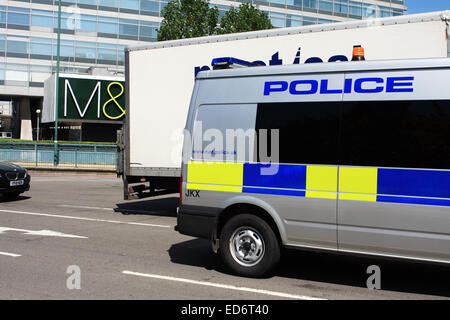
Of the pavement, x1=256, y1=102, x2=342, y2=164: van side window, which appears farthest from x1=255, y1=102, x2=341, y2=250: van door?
the pavement

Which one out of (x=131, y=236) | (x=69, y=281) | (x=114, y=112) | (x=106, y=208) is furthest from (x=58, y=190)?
(x=114, y=112)

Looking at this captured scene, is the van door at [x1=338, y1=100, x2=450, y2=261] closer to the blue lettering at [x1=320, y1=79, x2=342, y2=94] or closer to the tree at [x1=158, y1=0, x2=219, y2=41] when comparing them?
the blue lettering at [x1=320, y1=79, x2=342, y2=94]

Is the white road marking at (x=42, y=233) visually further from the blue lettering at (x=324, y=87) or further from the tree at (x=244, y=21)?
the tree at (x=244, y=21)

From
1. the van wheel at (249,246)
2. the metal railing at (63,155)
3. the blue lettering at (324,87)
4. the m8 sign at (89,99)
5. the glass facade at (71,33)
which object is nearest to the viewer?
the blue lettering at (324,87)

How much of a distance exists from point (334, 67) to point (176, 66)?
5100 mm

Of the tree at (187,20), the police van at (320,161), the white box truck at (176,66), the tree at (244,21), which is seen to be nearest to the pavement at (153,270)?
the police van at (320,161)

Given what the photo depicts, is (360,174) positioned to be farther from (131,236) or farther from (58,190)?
(58,190)

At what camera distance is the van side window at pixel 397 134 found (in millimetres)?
4875

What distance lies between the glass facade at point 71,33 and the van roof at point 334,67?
4070 centimetres

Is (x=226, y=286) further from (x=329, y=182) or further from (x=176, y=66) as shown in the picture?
(x=176, y=66)

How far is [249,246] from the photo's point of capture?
5.84 metres

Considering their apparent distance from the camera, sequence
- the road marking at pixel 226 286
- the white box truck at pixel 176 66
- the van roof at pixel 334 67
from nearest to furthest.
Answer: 1. the van roof at pixel 334 67
2. the road marking at pixel 226 286
3. the white box truck at pixel 176 66

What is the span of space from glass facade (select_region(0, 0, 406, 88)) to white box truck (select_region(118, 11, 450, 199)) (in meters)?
36.3

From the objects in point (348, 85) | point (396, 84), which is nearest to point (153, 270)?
point (348, 85)
